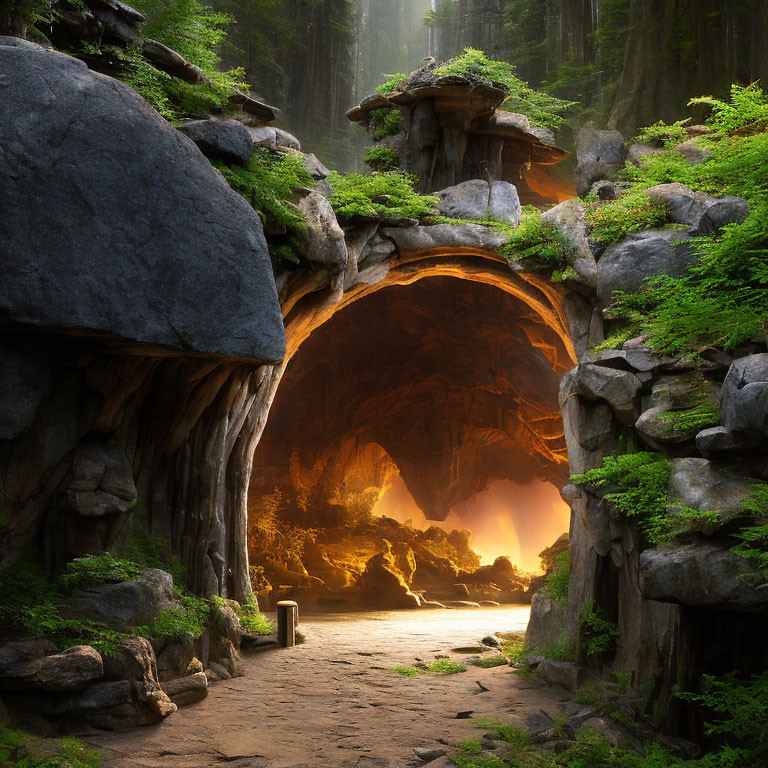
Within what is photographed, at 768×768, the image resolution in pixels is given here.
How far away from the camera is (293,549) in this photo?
18969 millimetres

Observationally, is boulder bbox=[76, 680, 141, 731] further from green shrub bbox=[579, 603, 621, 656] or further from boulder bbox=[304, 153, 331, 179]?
boulder bbox=[304, 153, 331, 179]

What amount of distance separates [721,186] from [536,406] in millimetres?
10966

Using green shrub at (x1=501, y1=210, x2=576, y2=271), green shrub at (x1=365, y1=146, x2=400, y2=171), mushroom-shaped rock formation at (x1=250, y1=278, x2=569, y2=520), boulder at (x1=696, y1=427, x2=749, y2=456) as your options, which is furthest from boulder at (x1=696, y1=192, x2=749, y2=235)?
mushroom-shaped rock formation at (x1=250, y1=278, x2=569, y2=520)

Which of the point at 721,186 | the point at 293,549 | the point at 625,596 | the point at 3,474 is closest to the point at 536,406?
the point at 293,549

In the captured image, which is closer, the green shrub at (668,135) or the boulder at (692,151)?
the boulder at (692,151)

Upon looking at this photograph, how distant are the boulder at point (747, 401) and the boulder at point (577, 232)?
16.1 ft

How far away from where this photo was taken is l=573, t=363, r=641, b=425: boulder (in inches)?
338

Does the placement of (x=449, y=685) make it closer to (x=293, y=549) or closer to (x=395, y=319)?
(x=293, y=549)

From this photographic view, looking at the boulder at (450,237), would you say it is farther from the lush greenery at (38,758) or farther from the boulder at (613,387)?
the lush greenery at (38,758)

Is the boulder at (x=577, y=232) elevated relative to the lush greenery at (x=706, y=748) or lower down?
elevated

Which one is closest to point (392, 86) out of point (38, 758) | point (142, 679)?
point (142, 679)

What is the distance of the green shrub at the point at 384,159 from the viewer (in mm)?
15523

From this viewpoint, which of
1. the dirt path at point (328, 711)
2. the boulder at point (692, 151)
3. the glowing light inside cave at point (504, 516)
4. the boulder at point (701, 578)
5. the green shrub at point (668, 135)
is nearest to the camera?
the boulder at point (701, 578)

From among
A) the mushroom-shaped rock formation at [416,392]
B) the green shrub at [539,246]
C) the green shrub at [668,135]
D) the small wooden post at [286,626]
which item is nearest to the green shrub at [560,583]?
the small wooden post at [286,626]
